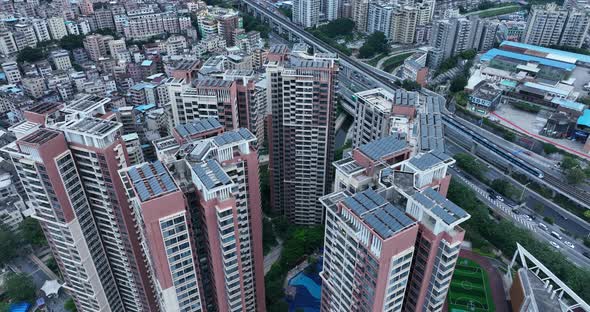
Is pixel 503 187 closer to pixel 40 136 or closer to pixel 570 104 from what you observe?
pixel 570 104

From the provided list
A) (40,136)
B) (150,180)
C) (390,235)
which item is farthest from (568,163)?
(40,136)

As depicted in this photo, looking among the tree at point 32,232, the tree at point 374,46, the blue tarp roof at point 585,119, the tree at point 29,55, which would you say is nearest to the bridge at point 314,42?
the tree at point 374,46

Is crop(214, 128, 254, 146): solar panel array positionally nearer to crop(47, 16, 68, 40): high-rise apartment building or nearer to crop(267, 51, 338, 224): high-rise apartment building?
crop(267, 51, 338, 224): high-rise apartment building

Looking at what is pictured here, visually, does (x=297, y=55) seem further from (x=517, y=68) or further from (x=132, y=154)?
(x=517, y=68)

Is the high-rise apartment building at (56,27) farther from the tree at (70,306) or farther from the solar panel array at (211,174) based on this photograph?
the solar panel array at (211,174)

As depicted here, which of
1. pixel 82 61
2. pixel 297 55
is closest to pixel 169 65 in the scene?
pixel 82 61

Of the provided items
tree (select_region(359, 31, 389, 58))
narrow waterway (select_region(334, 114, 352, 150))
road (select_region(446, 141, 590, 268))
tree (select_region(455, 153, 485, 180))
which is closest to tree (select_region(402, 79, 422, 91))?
narrow waterway (select_region(334, 114, 352, 150))

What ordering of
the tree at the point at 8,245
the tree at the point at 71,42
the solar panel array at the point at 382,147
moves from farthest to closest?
the tree at the point at 71,42
the tree at the point at 8,245
the solar panel array at the point at 382,147
